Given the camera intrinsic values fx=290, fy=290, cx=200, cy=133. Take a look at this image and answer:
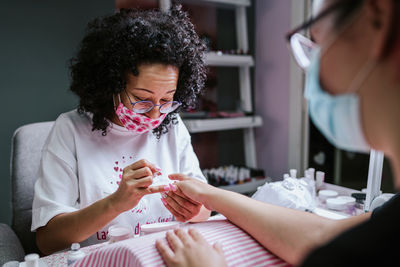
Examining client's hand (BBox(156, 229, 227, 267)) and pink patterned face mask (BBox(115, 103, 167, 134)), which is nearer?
client's hand (BBox(156, 229, 227, 267))

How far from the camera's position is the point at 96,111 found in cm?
129

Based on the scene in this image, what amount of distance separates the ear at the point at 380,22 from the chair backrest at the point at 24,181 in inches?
60.7

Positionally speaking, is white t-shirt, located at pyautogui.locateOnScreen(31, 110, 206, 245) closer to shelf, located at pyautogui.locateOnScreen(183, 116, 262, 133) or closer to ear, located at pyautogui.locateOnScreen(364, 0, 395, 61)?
shelf, located at pyautogui.locateOnScreen(183, 116, 262, 133)

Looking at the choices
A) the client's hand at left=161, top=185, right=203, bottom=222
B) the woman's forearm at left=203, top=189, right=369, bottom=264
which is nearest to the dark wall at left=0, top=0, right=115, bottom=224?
the client's hand at left=161, top=185, right=203, bottom=222

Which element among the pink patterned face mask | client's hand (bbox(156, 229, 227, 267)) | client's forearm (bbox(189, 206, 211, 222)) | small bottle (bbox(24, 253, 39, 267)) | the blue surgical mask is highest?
the blue surgical mask

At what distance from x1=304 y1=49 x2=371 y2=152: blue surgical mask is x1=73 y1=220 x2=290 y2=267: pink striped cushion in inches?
13.8

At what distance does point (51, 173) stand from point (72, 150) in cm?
13

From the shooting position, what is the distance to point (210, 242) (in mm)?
707

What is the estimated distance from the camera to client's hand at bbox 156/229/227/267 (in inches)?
24.4

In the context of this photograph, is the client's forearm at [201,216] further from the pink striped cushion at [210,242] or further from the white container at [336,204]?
the white container at [336,204]

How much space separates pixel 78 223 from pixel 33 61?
1570 millimetres

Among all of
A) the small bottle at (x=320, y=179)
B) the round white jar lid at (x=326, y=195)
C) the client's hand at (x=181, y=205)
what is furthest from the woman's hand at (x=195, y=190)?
the small bottle at (x=320, y=179)

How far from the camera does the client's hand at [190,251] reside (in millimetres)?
620

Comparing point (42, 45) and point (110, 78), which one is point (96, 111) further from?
point (42, 45)
